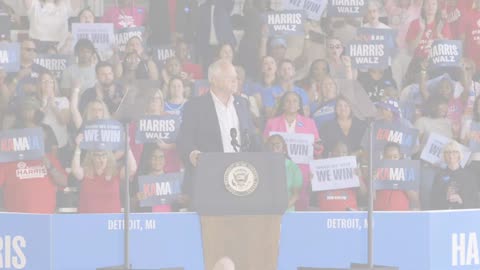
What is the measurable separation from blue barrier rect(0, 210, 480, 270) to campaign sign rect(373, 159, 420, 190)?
73cm

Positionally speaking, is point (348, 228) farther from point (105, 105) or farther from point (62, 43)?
point (62, 43)

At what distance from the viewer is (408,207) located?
14164mm

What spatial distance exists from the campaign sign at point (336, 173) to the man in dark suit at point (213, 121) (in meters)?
0.78

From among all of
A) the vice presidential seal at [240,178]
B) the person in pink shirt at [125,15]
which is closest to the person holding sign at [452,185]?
the vice presidential seal at [240,178]

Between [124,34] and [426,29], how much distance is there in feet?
10.3

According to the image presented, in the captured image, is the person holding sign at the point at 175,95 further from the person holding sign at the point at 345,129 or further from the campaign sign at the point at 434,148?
the campaign sign at the point at 434,148

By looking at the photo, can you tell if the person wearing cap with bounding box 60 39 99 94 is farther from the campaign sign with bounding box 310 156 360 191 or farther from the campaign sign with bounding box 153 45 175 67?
the campaign sign with bounding box 310 156 360 191

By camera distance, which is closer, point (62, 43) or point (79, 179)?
point (79, 179)

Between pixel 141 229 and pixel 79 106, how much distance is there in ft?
5.82

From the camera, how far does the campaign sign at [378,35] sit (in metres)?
15.1

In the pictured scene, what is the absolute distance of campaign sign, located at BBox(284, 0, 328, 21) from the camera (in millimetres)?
15664

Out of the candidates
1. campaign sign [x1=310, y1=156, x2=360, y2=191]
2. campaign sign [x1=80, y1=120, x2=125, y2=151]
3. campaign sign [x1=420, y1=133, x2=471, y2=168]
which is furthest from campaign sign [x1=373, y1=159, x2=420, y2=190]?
campaign sign [x1=80, y1=120, x2=125, y2=151]

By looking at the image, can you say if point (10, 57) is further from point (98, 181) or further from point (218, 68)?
point (218, 68)

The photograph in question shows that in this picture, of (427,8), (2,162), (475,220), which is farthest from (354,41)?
(2,162)
